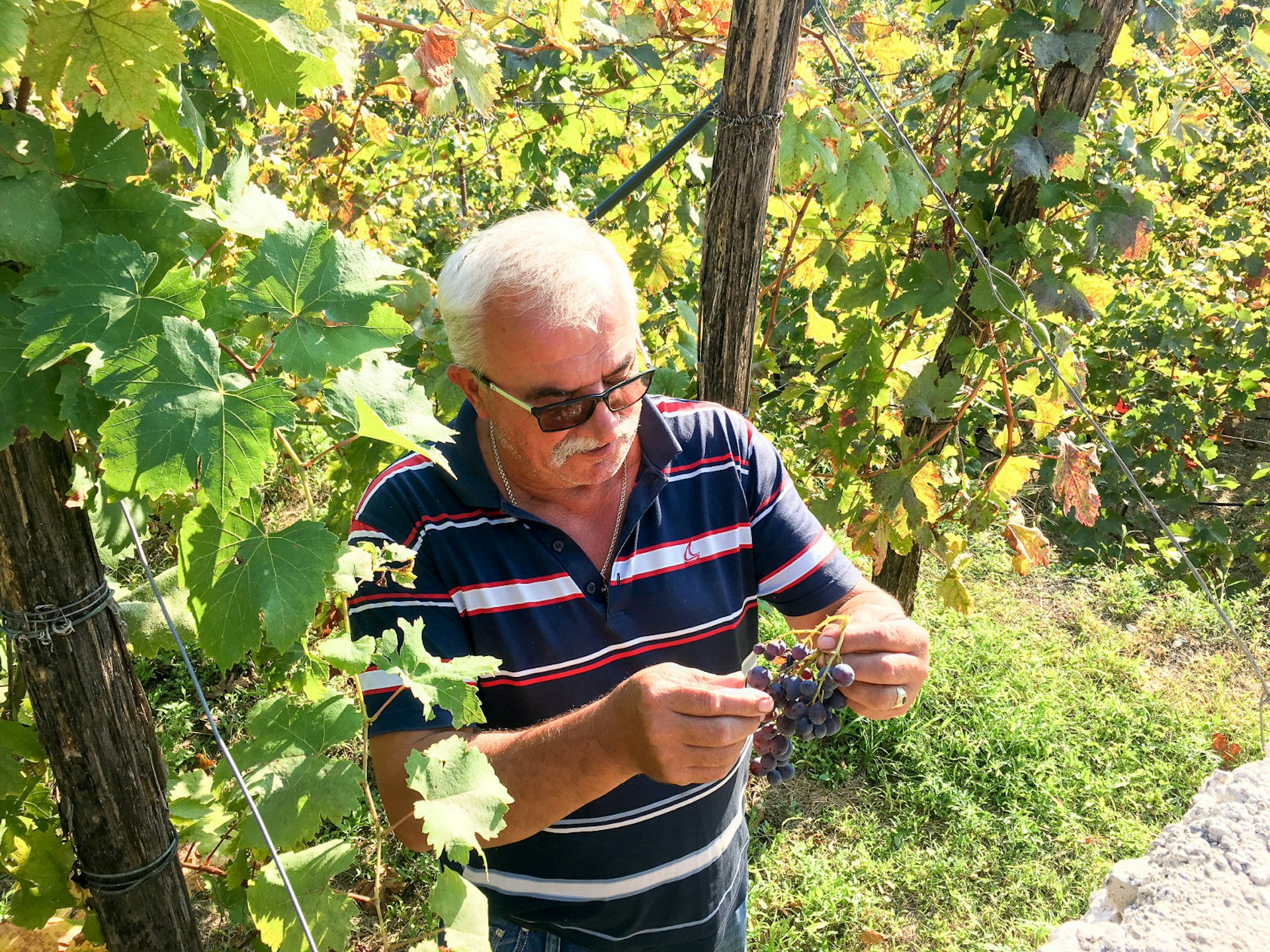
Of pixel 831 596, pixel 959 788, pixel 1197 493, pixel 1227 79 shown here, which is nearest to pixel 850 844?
pixel 959 788

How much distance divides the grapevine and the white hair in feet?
2.15

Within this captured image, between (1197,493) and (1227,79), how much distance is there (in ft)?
10.8

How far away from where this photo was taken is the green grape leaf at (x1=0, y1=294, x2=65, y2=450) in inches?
38.9

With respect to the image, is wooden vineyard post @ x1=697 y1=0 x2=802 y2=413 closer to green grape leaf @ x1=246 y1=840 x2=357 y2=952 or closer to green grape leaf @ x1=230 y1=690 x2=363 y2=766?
green grape leaf @ x1=230 y1=690 x2=363 y2=766

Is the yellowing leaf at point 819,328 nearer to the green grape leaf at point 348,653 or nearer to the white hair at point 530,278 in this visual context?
the white hair at point 530,278

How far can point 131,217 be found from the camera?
3.56ft

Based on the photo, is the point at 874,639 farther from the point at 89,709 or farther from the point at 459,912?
the point at 89,709

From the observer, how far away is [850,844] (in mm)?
3217

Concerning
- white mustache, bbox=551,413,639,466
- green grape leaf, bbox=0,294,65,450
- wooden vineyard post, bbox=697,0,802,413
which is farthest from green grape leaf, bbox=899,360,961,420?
green grape leaf, bbox=0,294,65,450

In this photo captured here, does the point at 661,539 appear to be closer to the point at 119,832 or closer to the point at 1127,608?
the point at 119,832

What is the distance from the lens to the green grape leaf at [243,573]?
107 centimetres

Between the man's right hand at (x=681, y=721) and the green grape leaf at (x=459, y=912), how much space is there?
29 centimetres

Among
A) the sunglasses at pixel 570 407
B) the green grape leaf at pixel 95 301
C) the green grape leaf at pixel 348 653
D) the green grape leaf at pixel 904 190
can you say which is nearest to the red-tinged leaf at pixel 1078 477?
the green grape leaf at pixel 904 190

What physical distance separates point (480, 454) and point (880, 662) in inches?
31.4
